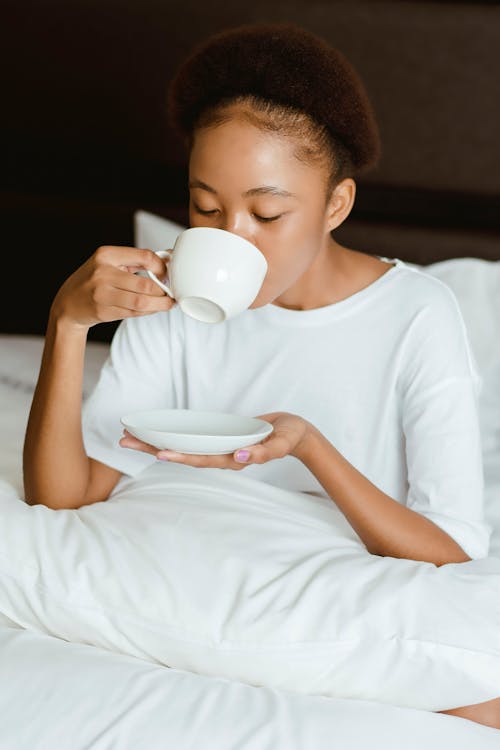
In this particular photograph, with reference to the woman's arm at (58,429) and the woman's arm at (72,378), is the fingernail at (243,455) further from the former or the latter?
the woman's arm at (58,429)

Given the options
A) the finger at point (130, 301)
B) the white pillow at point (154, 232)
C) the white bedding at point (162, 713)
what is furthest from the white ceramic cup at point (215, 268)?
the white pillow at point (154, 232)

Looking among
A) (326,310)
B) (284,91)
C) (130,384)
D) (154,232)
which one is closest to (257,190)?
(284,91)

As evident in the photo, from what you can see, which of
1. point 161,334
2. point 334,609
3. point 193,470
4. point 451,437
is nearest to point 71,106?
point 161,334

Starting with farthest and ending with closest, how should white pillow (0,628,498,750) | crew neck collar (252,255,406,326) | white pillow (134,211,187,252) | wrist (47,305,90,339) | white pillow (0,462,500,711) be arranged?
white pillow (134,211,187,252)
crew neck collar (252,255,406,326)
wrist (47,305,90,339)
white pillow (0,462,500,711)
white pillow (0,628,498,750)

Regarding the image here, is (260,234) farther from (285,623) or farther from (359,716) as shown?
(359,716)

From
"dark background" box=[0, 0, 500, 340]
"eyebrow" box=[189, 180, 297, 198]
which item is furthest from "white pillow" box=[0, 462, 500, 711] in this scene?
"dark background" box=[0, 0, 500, 340]

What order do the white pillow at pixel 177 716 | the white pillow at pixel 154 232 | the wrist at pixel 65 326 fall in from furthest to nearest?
the white pillow at pixel 154 232
the wrist at pixel 65 326
the white pillow at pixel 177 716

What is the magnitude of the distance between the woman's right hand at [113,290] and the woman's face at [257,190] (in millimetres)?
93

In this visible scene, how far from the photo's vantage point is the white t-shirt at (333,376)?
1.31m

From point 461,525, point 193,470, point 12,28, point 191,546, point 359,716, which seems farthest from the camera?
point 12,28

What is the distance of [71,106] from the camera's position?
2.34 m

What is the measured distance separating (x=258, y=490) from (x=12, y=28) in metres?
1.56

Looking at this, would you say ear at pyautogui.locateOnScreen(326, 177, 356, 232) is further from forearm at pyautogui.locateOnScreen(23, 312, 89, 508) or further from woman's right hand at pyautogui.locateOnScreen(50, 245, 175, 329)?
forearm at pyautogui.locateOnScreen(23, 312, 89, 508)

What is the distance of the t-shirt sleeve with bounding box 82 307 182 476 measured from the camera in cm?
140
